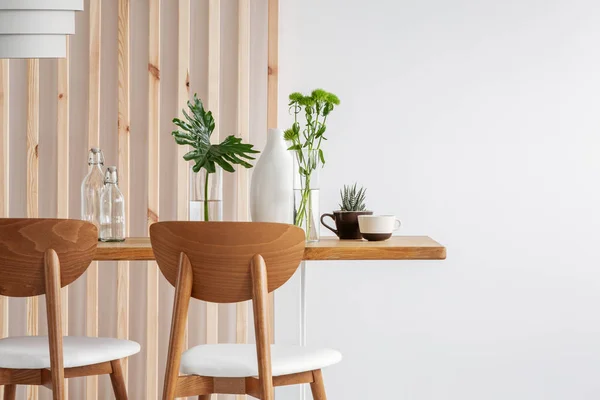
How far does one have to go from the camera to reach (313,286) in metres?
3.10

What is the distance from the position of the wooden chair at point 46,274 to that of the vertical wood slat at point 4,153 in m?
1.16

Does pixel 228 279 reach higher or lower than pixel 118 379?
higher

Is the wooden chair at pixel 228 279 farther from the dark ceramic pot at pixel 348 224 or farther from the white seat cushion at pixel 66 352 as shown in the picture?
the dark ceramic pot at pixel 348 224

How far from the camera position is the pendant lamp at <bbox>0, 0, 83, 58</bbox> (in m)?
1.47

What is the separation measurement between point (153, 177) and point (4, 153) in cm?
58

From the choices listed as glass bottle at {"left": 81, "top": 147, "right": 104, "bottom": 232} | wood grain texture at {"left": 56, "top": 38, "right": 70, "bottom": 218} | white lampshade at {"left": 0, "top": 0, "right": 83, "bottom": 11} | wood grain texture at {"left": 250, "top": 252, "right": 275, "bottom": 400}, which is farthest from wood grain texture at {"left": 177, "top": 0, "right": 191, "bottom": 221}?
white lampshade at {"left": 0, "top": 0, "right": 83, "bottom": 11}

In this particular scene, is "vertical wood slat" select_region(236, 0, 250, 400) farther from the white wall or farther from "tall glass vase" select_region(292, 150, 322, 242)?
"tall glass vase" select_region(292, 150, 322, 242)

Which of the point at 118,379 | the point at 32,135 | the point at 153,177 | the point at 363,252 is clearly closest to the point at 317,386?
the point at 363,252

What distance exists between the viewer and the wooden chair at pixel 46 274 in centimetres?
185

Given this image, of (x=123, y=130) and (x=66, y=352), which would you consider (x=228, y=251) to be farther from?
(x=123, y=130)

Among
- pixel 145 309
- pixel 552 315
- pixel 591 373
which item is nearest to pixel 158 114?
pixel 145 309

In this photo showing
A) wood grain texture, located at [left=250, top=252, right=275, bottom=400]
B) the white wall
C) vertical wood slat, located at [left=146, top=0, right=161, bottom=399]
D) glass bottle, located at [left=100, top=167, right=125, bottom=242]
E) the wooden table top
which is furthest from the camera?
the white wall

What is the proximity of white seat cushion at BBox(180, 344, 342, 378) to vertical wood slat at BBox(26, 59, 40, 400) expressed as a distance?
4.45ft

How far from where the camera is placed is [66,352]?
6.35ft
